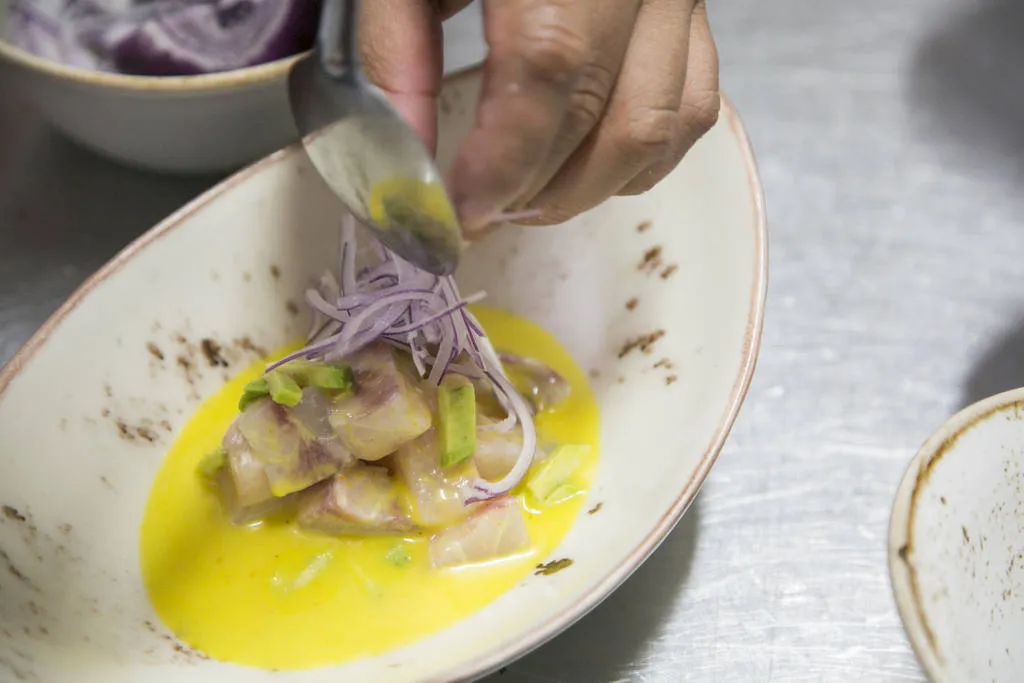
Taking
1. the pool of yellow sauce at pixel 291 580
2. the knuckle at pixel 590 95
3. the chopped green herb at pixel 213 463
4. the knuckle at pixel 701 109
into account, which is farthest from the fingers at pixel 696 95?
the chopped green herb at pixel 213 463

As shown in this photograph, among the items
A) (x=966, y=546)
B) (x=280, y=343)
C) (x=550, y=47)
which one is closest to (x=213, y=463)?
(x=280, y=343)

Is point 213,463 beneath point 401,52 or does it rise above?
beneath

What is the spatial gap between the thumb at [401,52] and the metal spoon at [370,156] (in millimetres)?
21

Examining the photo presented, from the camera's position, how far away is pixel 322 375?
3.34ft

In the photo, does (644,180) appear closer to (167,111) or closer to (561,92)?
(561,92)

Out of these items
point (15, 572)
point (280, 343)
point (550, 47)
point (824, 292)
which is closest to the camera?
point (550, 47)

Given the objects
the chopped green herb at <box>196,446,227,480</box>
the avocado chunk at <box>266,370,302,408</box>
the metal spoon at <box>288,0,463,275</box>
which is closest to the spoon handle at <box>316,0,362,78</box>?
the metal spoon at <box>288,0,463,275</box>

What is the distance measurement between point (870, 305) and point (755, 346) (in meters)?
0.48

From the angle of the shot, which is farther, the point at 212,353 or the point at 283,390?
the point at 212,353

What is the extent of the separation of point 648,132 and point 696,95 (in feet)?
0.31

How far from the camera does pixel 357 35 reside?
3.03 feet

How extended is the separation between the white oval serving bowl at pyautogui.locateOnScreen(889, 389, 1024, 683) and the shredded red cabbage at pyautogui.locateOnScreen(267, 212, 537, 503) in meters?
0.43

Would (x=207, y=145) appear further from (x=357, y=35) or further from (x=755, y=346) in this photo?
(x=755, y=346)

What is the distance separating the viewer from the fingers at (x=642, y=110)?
0.84 m
